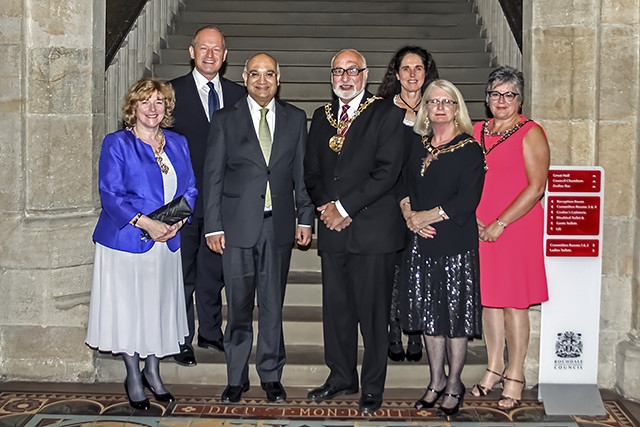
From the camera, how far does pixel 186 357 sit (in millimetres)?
5355

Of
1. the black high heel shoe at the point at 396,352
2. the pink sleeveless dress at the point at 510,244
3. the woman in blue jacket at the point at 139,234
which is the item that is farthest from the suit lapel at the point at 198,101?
the black high heel shoe at the point at 396,352

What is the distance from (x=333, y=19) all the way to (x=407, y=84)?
4.31 meters

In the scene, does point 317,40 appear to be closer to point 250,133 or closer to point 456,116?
point 250,133

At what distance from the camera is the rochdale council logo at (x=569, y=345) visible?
5031 mm

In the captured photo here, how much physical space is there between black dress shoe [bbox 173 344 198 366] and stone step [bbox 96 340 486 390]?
3cm

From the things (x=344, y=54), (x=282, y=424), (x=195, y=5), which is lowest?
(x=282, y=424)

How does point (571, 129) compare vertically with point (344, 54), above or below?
below

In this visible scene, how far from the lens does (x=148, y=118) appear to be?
4.70m

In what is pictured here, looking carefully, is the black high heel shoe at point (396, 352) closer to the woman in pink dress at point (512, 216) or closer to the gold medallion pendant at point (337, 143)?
the woman in pink dress at point (512, 216)

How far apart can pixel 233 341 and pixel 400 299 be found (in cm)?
95

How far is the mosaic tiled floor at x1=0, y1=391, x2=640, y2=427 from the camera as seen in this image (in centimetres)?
471

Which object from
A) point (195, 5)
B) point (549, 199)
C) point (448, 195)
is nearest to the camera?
point (448, 195)

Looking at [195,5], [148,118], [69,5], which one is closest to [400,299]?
[148,118]

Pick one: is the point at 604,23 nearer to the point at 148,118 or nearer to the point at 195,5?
the point at 148,118
